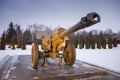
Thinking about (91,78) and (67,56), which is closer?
(91,78)

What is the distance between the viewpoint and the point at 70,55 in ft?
→ 26.1

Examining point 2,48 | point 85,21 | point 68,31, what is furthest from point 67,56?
point 2,48

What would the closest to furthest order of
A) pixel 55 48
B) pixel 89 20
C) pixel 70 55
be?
pixel 89 20 < pixel 70 55 < pixel 55 48

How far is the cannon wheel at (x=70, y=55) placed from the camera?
7.90 meters

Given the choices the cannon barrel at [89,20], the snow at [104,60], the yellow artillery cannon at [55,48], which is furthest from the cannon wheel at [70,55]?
the cannon barrel at [89,20]

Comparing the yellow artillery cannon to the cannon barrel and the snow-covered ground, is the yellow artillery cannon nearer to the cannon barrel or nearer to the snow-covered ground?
the cannon barrel

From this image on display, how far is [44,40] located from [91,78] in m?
3.47

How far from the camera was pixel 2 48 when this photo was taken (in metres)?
23.6

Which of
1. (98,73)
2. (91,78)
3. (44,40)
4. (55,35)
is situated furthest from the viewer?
(44,40)

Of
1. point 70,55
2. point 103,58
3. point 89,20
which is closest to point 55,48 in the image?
point 70,55

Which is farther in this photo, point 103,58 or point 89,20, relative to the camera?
point 103,58

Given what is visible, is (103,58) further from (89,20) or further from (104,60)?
(89,20)

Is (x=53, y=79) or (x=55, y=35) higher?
(x=55, y=35)

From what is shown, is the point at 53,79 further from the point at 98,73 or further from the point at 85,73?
the point at 98,73
